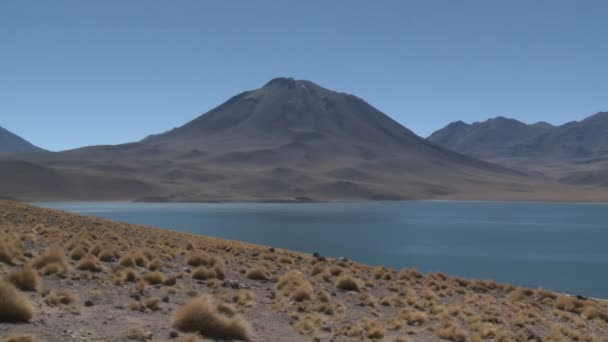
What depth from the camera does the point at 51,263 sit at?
11.5 metres

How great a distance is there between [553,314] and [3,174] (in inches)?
7983

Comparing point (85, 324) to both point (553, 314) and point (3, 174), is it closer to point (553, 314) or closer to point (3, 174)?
point (553, 314)

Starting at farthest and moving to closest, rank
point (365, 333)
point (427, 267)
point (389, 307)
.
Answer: point (427, 267), point (389, 307), point (365, 333)

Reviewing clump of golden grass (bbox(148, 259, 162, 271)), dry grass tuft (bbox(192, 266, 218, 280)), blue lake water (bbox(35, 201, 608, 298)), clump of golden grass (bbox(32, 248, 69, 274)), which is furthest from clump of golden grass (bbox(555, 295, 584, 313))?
blue lake water (bbox(35, 201, 608, 298))

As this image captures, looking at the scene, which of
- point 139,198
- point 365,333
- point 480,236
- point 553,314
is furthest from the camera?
point 139,198

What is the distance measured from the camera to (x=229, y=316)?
31.9ft

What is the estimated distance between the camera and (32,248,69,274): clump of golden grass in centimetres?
1137

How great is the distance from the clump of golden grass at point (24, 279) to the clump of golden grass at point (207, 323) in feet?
8.45

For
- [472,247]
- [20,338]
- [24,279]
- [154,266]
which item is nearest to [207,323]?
[20,338]

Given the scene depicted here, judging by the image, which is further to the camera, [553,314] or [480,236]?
[480,236]

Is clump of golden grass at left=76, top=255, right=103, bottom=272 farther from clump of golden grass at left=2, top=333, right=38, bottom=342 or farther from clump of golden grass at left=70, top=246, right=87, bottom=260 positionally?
clump of golden grass at left=2, top=333, right=38, bottom=342

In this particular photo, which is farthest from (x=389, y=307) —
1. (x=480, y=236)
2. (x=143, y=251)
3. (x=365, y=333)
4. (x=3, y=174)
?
(x=3, y=174)

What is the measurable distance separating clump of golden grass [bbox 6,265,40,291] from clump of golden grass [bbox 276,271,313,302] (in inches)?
206

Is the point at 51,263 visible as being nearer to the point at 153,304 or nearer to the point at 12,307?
the point at 153,304
